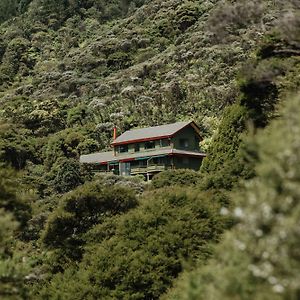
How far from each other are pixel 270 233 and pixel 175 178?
112 feet

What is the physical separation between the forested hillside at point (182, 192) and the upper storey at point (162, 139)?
Result: 2.24 meters

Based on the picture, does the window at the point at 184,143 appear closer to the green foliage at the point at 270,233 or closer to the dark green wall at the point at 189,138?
the dark green wall at the point at 189,138

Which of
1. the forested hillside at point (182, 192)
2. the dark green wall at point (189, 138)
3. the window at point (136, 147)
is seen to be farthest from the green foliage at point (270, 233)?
the window at point (136, 147)

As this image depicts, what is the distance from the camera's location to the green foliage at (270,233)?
716 centimetres

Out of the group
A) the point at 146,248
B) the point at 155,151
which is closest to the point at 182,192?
the point at 146,248

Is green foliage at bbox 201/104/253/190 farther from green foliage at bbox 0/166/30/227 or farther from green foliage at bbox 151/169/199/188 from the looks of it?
green foliage at bbox 0/166/30/227

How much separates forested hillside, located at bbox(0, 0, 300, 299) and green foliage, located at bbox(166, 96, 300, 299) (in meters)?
0.02

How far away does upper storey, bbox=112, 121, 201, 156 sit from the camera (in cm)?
5734

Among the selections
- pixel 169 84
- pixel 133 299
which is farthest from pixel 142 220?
pixel 169 84

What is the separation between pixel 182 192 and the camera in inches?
968

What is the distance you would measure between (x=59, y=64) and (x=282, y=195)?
102 metres

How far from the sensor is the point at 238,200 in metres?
8.08

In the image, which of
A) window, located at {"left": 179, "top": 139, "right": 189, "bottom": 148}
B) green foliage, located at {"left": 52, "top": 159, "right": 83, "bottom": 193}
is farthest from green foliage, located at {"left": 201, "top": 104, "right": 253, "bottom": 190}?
window, located at {"left": 179, "top": 139, "right": 189, "bottom": 148}

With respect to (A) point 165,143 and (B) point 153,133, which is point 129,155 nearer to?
(B) point 153,133
